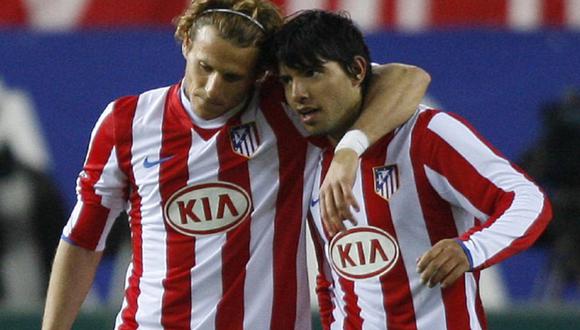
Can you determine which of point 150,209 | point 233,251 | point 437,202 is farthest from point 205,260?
point 437,202

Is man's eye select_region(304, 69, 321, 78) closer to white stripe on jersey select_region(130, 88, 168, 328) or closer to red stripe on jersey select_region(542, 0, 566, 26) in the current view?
white stripe on jersey select_region(130, 88, 168, 328)

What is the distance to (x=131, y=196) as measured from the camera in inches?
130

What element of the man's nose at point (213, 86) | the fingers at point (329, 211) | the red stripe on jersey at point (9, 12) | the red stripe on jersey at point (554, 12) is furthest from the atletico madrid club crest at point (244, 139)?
the red stripe on jersey at point (9, 12)

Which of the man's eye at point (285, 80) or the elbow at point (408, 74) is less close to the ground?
the man's eye at point (285, 80)

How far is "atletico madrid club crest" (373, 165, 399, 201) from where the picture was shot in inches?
123

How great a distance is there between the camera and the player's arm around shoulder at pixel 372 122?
2.86m

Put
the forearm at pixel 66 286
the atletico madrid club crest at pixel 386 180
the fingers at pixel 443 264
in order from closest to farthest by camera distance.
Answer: the fingers at pixel 443 264 < the atletico madrid club crest at pixel 386 180 < the forearm at pixel 66 286

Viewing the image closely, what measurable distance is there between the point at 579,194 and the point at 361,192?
8.72 feet

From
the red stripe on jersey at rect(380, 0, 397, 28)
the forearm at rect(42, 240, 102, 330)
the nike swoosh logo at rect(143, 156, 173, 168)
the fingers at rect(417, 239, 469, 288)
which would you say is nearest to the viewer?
the fingers at rect(417, 239, 469, 288)

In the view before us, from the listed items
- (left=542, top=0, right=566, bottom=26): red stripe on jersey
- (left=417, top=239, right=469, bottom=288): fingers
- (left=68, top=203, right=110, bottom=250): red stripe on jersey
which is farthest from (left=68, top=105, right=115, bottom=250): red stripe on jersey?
(left=542, top=0, right=566, bottom=26): red stripe on jersey

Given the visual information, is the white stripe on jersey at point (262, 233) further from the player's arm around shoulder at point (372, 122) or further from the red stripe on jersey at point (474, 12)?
the red stripe on jersey at point (474, 12)

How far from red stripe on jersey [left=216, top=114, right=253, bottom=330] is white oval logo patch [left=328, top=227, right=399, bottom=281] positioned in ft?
0.69

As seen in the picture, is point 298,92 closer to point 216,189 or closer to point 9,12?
point 216,189

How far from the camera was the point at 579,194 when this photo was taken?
5.63 metres
